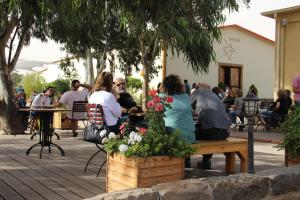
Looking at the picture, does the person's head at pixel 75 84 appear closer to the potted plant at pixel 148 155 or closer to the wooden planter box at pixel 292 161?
the wooden planter box at pixel 292 161

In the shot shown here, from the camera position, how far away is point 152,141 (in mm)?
4812

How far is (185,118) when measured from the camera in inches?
227

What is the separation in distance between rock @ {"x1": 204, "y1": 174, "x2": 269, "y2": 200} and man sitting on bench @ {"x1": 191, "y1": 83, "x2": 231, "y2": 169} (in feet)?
4.30

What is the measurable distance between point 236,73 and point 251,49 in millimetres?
1728

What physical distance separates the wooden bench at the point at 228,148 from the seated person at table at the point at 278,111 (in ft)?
23.9

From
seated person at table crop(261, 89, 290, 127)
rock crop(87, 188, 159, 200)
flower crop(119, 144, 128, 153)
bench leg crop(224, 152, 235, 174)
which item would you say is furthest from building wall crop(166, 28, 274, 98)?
rock crop(87, 188, 159, 200)

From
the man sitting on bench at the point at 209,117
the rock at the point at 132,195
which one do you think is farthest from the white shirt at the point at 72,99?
the rock at the point at 132,195

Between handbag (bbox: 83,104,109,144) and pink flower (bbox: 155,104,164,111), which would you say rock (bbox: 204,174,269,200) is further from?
handbag (bbox: 83,104,109,144)

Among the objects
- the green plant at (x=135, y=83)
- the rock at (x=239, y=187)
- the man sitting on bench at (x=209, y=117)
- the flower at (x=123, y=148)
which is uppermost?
the green plant at (x=135, y=83)

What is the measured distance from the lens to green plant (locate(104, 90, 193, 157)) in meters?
4.71

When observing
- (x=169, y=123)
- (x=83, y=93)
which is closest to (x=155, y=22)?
(x=169, y=123)

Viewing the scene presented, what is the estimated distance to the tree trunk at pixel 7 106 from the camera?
1144 centimetres

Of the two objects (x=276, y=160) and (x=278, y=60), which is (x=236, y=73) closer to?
(x=278, y=60)

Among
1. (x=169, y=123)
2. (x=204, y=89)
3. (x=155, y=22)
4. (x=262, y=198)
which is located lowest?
(x=262, y=198)
